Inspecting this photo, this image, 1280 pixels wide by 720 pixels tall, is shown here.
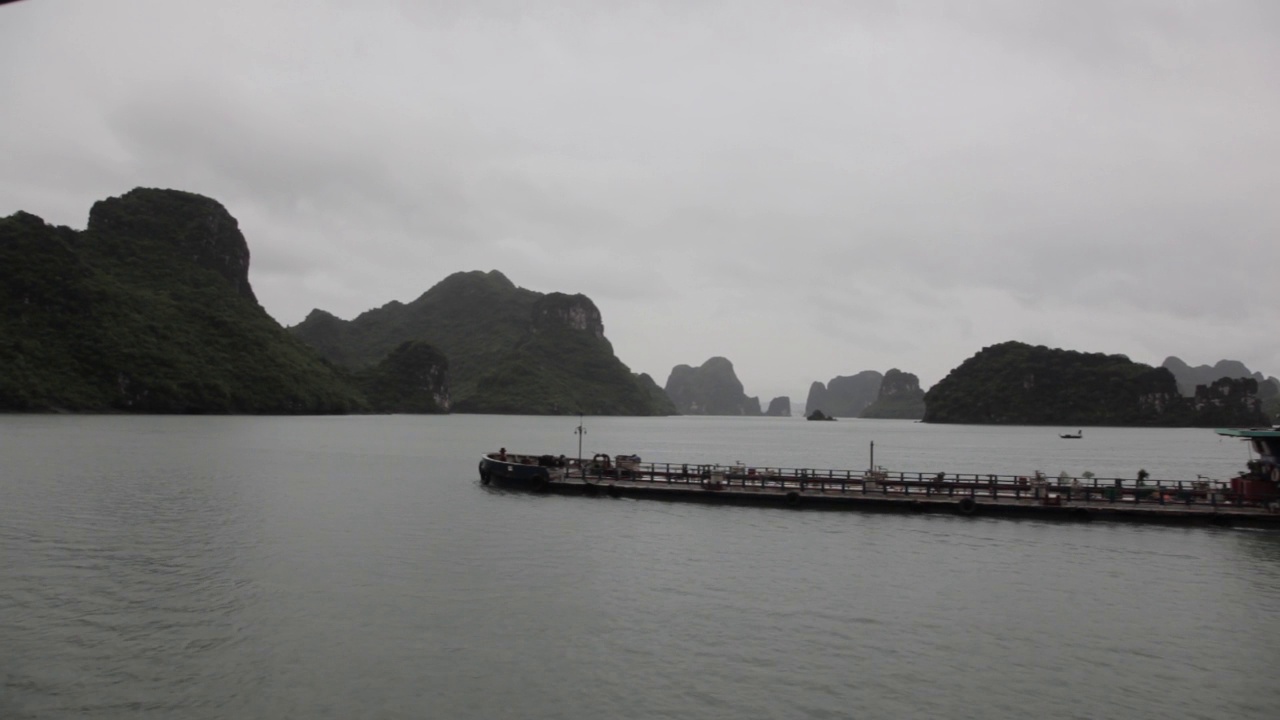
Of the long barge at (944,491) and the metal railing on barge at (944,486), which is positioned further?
the metal railing on barge at (944,486)

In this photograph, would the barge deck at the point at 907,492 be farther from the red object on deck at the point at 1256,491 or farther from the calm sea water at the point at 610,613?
the calm sea water at the point at 610,613

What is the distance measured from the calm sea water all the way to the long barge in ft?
5.35

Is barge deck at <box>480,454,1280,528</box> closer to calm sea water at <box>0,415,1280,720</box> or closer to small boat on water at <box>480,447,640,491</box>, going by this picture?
small boat on water at <box>480,447,640,491</box>

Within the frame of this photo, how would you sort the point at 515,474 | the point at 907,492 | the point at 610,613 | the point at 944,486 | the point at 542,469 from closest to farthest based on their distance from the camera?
the point at 610,613 → the point at 907,492 → the point at 944,486 → the point at 542,469 → the point at 515,474

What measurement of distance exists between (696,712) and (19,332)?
8329 inches

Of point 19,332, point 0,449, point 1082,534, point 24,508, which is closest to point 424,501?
point 24,508

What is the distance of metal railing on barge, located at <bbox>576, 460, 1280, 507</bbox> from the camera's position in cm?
4738

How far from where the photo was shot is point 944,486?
51.3 meters

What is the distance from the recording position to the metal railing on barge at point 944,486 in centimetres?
4738

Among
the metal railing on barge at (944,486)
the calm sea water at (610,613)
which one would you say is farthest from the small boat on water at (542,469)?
the calm sea water at (610,613)

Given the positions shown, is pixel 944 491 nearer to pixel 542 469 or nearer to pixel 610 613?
pixel 542 469

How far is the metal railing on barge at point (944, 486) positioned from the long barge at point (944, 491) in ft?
0.22

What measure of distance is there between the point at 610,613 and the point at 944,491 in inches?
1348

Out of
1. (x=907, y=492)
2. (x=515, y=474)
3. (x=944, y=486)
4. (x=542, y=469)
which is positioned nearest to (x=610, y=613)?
(x=907, y=492)
